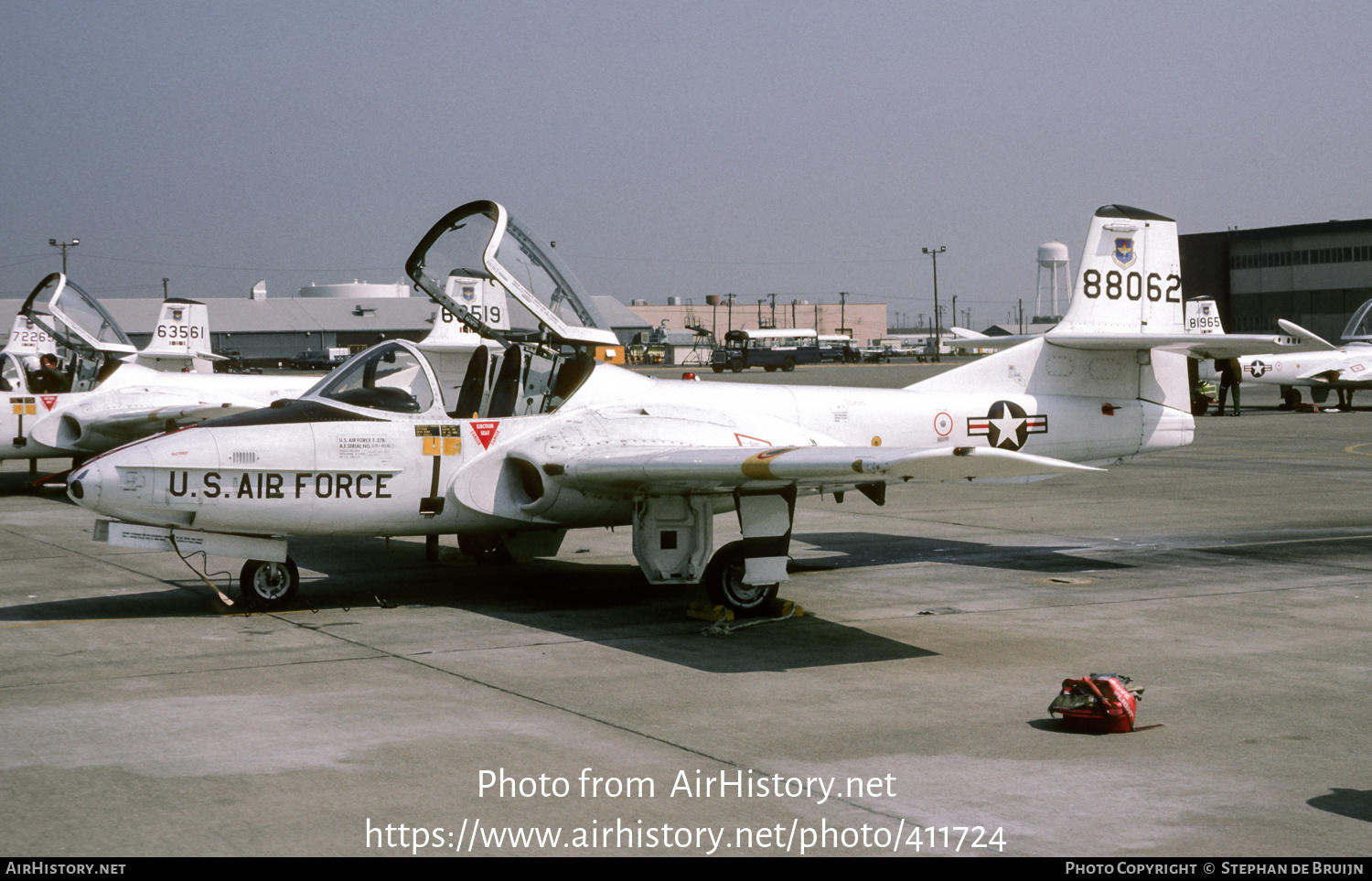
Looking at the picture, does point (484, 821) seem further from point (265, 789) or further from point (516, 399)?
point (516, 399)

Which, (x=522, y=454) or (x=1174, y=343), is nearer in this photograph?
(x=522, y=454)

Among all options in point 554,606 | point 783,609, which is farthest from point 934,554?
point 554,606

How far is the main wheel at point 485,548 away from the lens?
12703mm

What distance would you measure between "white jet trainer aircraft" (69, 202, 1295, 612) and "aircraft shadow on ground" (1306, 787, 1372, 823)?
284cm

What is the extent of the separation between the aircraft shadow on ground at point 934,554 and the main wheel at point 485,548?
9.68ft

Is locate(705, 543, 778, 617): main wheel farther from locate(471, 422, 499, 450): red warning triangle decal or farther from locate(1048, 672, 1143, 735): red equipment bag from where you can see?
locate(1048, 672, 1143, 735): red equipment bag

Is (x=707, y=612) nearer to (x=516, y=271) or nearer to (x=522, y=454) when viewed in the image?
(x=522, y=454)

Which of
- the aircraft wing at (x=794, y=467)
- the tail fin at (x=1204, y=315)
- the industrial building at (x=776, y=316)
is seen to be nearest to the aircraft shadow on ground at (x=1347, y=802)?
the aircraft wing at (x=794, y=467)

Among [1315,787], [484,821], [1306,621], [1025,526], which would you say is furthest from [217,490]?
[1025,526]

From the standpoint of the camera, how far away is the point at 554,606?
10867 mm

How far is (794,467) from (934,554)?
16.9 ft

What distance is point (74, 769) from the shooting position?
6.16m

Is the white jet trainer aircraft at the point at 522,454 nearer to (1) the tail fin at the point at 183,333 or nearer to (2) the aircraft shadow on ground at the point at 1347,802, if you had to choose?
(2) the aircraft shadow on ground at the point at 1347,802
